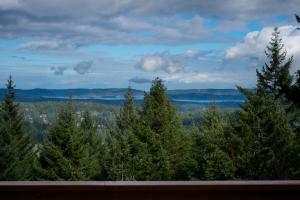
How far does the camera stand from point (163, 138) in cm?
2594

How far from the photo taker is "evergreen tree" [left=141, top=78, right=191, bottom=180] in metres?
25.2

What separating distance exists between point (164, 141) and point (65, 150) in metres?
6.04

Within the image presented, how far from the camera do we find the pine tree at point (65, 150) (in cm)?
2300

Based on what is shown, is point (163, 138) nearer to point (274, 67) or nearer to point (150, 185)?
point (274, 67)

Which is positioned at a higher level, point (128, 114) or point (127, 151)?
point (128, 114)

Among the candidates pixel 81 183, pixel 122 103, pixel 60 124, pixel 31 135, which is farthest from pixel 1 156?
pixel 81 183

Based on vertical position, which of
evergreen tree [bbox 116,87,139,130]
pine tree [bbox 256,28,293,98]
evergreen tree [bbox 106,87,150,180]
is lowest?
evergreen tree [bbox 106,87,150,180]

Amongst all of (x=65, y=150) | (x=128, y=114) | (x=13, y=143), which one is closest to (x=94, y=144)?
(x=128, y=114)

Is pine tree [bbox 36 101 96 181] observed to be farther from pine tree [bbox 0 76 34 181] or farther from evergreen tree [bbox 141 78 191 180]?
evergreen tree [bbox 141 78 191 180]

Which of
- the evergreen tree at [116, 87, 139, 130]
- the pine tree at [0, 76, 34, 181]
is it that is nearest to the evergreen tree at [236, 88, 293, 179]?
the evergreen tree at [116, 87, 139, 130]
